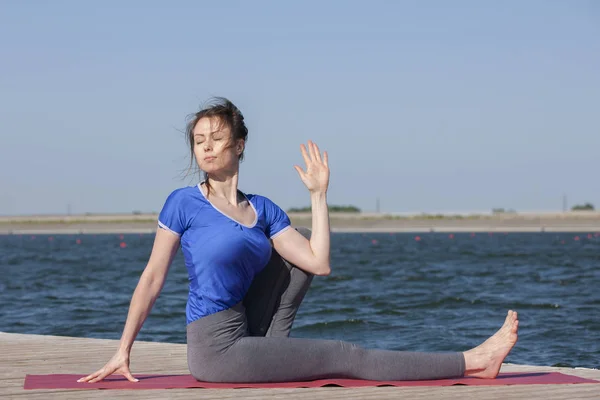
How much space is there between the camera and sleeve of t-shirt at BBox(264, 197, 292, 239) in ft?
17.9

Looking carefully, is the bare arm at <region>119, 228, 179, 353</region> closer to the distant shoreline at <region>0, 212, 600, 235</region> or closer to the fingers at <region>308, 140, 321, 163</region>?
the fingers at <region>308, 140, 321, 163</region>

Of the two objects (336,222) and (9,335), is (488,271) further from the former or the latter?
(336,222)

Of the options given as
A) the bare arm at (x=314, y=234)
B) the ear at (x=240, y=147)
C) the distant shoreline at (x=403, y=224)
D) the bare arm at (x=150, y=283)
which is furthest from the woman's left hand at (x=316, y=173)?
the distant shoreline at (x=403, y=224)

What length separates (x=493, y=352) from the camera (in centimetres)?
571

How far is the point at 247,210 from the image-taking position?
214 inches

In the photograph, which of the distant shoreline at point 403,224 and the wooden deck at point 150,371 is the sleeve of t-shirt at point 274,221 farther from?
the distant shoreline at point 403,224

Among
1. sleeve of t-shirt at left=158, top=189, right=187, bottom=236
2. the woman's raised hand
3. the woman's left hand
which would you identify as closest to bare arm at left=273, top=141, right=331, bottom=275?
the woman's left hand

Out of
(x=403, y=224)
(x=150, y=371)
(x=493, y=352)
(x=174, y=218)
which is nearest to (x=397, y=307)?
(x=150, y=371)

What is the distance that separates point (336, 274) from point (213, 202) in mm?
24359

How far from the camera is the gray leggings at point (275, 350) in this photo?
537 cm

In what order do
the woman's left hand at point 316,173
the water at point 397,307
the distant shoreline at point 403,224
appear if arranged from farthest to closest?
1. the distant shoreline at point 403,224
2. the water at point 397,307
3. the woman's left hand at point 316,173

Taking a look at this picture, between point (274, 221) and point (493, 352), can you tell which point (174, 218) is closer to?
point (274, 221)

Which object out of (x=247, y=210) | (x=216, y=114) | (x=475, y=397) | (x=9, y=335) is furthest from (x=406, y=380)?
(x=9, y=335)

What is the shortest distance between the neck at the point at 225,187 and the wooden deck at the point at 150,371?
3.58ft
